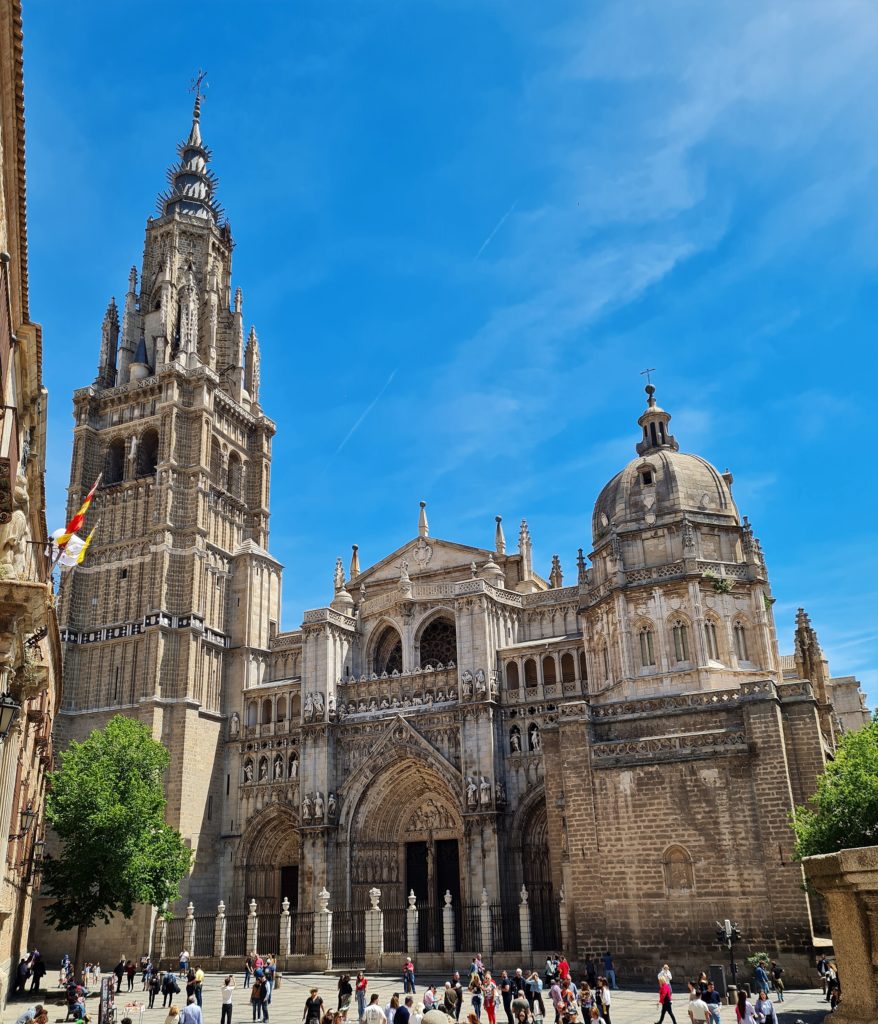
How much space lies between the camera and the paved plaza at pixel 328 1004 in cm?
1964

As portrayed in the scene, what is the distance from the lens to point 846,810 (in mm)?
21422

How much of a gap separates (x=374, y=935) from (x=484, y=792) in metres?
6.38

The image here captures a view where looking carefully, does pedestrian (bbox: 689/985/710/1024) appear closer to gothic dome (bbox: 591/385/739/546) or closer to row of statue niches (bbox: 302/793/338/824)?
gothic dome (bbox: 591/385/739/546)

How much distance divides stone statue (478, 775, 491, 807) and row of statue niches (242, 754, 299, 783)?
9350 mm

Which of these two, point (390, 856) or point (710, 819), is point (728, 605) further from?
point (390, 856)

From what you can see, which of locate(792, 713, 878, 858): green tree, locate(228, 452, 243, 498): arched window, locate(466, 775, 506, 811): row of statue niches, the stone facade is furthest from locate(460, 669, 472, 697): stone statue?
locate(228, 452, 243, 498): arched window

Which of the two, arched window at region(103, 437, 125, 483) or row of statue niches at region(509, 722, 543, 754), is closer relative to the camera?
row of statue niches at region(509, 722, 543, 754)

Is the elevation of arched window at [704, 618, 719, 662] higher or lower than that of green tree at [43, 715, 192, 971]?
higher

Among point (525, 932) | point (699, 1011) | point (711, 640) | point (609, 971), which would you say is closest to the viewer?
point (699, 1011)

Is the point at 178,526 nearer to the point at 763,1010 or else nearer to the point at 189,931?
the point at 189,931

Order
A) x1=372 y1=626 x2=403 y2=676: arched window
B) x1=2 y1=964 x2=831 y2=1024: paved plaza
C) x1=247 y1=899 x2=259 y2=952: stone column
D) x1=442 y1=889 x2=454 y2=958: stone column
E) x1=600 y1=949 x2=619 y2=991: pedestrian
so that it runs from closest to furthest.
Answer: x1=2 y1=964 x2=831 y2=1024: paved plaza
x1=600 y1=949 x2=619 y2=991: pedestrian
x1=442 y1=889 x2=454 y2=958: stone column
x1=247 y1=899 x2=259 y2=952: stone column
x1=372 y1=626 x2=403 y2=676: arched window

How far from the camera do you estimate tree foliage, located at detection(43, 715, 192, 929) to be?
2883cm

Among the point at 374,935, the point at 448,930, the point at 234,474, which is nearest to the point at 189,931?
the point at 374,935

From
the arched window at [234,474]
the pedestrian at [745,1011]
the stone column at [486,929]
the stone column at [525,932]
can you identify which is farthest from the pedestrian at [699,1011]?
the arched window at [234,474]
